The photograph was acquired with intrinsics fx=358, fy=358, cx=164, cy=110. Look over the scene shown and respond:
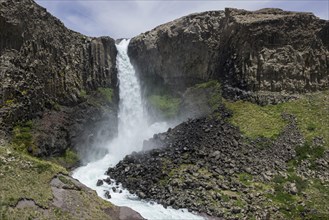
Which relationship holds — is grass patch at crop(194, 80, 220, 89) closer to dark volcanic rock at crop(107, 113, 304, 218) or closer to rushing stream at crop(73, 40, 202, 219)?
rushing stream at crop(73, 40, 202, 219)

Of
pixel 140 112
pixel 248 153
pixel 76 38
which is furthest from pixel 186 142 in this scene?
pixel 76 38

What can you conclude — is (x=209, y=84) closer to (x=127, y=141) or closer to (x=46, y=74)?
(x=127, y=141)

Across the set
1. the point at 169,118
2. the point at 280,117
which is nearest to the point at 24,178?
the point at 280,117

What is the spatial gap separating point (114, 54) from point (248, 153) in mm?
36958

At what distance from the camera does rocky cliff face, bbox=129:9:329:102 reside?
56531 mm

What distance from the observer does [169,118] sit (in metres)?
63.2

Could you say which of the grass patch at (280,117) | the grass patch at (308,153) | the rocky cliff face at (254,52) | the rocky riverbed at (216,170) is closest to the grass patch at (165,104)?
the rocky cliff face at (254,52)

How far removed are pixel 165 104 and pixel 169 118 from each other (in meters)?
4.00

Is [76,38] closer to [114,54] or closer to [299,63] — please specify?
[114,54]

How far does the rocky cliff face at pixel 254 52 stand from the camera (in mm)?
56531

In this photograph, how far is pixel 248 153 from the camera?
146 ft

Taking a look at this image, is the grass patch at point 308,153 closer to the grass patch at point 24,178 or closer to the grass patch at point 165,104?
the grass patch at point 165,104

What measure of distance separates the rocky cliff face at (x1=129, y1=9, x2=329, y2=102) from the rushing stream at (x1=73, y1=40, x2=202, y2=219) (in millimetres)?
9023

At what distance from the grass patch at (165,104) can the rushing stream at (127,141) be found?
94.0 inches
